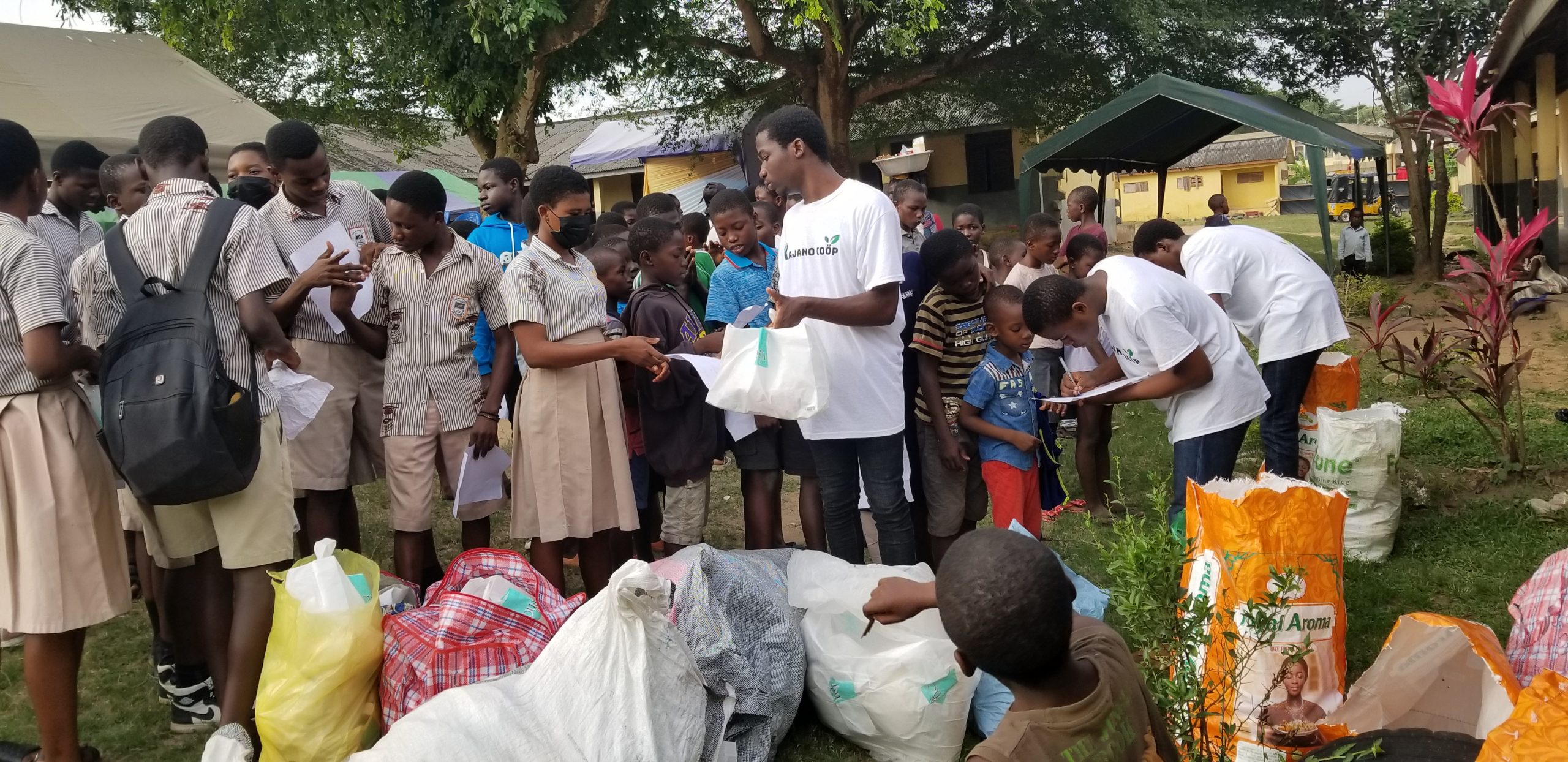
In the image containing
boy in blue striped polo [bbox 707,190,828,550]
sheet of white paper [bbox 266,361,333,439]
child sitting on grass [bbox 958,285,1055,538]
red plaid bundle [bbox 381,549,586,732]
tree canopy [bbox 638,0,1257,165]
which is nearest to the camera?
red plaid bundle [bbox 381,549,586,732]

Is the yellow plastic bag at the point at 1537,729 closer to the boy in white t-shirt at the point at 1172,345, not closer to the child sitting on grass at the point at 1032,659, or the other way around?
the child sitting on grass at the point at 1032,659

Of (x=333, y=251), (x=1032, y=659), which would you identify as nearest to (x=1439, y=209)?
(x=333, y=251)

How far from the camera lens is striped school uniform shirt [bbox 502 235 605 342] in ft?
11.5

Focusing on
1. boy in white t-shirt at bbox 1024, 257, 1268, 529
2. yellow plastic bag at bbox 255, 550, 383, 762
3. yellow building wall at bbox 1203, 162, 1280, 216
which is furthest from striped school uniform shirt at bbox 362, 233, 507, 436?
yellow building wall at bbox 1203, 162, 1280, 216

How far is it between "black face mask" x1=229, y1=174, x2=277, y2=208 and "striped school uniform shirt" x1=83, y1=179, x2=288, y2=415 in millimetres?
918

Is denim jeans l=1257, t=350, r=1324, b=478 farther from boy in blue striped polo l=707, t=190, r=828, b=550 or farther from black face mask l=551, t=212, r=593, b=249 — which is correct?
black face mask l=551, t=212, r=593, b=249

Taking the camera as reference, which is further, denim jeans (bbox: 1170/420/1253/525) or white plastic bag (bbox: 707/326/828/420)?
denim jeans (bbox: 1170/420/1253/525)

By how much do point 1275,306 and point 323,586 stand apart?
3.65 meters

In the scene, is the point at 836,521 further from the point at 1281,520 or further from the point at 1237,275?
the point at 1237,275

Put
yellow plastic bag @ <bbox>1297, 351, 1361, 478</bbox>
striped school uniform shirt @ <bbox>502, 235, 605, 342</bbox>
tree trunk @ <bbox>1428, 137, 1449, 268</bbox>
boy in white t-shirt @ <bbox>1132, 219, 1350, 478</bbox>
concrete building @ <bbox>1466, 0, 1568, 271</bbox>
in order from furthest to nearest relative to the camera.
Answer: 1. tree trunk @ <bbox>1428, 137, 1449, 268</bbox>
2. concrete building @ <bbox>1466, 0, 1568, 271</bbox>
3. yellow plastic bag @ <bbox>1297, 351, 1361, 478</bbox>
4. boy in white t-shirt @ <bbox>1132, 219, 1350, 478</bbox>
5. striped school uniform shirt @ <bbox>502, 235, 605, 342</bbox>

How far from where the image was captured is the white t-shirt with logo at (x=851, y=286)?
3291 mm

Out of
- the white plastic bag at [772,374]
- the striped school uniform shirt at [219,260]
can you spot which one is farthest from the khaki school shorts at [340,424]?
the white plastic bag at [772,374]

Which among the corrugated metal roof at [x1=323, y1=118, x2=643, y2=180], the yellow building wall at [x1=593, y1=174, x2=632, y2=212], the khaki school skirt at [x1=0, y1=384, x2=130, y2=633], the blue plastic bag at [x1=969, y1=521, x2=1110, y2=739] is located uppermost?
the corrugated metal roof at [x1=323, y1=118, x2=643, y2=180]

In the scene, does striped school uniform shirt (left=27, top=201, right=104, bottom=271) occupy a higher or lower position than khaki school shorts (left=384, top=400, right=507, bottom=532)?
higher
